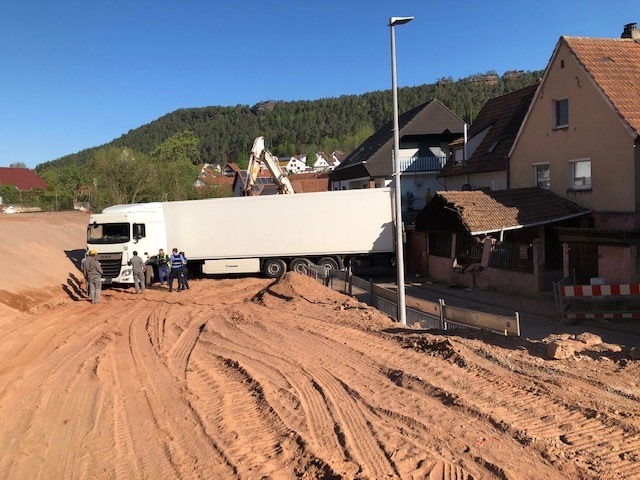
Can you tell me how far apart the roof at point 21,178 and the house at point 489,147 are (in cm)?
7575

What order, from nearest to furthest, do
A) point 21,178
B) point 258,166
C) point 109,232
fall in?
point 109,232 < point 258,166 < point 21,178

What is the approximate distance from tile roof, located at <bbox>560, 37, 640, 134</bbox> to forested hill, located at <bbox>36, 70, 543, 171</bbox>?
119 meters

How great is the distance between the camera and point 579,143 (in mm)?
21516

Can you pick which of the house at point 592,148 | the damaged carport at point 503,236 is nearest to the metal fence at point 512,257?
the damaged carport at point 503,236

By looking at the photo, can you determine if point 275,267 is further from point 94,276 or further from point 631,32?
point 631,32

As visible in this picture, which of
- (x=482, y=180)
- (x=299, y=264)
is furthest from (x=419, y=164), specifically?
(x=299, y=264)

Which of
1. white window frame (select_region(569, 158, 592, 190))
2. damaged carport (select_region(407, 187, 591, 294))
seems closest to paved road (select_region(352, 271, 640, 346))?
damaged carport (select_region(407, 187, 591, 294))

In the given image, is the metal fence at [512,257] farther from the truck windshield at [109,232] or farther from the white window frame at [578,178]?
the truck windshield at [109,232]

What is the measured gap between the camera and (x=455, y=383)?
8.50m

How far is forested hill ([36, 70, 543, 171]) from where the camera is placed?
14950cm

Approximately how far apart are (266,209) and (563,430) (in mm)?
20857

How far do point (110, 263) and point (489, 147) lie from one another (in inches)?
794

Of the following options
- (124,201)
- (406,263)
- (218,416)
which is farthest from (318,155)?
(218,416)

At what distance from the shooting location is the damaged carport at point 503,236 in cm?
1981
